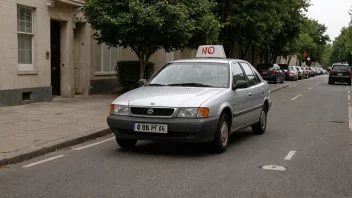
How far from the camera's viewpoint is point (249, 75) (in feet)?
30.7

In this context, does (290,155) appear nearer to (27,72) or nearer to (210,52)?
(210,52)

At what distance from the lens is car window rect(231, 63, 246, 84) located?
332 inches

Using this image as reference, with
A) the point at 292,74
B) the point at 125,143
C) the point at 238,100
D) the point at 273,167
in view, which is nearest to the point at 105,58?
the point at 125,143

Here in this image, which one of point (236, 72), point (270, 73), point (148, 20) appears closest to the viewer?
point (236, 72)

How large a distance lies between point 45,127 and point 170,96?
11.7 feet

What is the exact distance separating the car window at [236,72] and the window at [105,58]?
39.0 ft

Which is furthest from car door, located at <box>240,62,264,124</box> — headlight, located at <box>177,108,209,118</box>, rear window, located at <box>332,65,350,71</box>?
rear window, located at <box>332,65,350,71</box>

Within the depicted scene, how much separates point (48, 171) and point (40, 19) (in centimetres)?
941

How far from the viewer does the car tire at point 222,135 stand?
291 inches

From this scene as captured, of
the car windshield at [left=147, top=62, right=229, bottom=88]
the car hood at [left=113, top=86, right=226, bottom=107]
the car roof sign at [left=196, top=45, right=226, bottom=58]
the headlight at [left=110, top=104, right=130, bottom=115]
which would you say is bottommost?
the headlight at [left=110, top=104, right=130, bottom=115]

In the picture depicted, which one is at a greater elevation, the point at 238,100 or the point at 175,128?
the point at 238,100

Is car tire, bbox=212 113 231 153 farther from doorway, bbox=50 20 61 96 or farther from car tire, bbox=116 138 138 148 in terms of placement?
doorway, bbox=50 20 61 96

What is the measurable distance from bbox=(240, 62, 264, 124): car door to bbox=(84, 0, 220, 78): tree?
18.8 ft

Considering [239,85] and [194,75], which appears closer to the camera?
[239,85]
